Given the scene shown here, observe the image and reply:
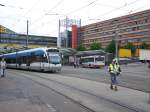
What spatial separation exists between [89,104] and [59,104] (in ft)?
3.63

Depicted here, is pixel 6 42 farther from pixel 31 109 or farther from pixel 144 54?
pixel 31 109

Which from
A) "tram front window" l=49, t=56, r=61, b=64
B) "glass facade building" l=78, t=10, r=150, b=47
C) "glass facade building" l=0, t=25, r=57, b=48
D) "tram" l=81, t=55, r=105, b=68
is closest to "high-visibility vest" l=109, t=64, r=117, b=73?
"tram front window" l=49, t=56, r=61, b=64

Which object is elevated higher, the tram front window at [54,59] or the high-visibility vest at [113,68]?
the tram front window at [54,59]

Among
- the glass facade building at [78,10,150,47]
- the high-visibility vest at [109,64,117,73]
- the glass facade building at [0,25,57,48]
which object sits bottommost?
the high-visibility vest at [109,64,117,73]

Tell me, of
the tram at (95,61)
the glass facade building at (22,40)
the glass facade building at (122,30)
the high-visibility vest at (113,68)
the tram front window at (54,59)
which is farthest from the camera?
the glass facade building at (122,30)

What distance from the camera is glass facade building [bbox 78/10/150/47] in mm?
119125

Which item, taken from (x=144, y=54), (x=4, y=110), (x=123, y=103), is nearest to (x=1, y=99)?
(x=4, y=110)

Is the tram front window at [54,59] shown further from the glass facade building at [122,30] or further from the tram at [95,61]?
the glass facade building at [122,30]

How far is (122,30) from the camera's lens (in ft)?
438

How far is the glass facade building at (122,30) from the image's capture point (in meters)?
119

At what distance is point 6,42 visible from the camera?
9544cm

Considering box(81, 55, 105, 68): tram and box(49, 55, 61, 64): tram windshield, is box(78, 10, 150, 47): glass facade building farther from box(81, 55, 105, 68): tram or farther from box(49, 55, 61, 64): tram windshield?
box(49, 55, 61, 64): tram windshield

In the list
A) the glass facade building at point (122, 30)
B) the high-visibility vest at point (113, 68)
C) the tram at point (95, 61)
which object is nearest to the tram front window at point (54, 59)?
the high-visibility vest at point (113, 68)

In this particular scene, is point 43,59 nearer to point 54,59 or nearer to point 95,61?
point 54,59
